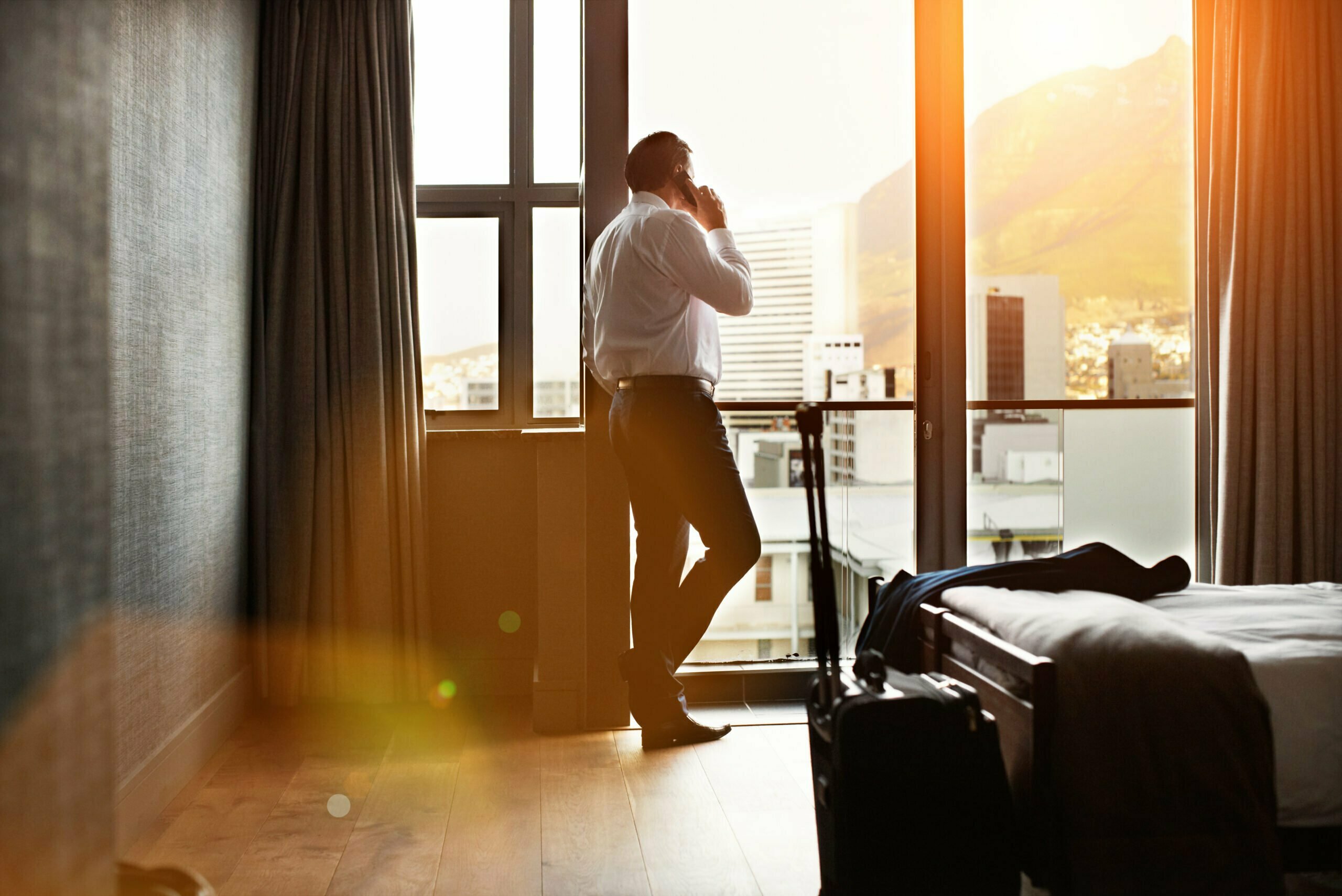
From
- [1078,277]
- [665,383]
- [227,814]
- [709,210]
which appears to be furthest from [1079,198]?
[227,814]

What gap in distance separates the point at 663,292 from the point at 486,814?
1.36 m

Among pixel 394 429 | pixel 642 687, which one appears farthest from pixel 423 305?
pixel 642 687

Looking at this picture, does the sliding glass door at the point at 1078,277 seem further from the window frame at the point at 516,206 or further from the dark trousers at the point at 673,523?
the window frame at the point at 516,206

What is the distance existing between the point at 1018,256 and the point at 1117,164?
48 centimetres

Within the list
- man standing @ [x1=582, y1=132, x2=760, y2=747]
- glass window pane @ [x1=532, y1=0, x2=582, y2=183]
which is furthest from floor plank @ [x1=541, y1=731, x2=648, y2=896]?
glass window pane @ [x1=532, y1=0, x2=582, y2=183]

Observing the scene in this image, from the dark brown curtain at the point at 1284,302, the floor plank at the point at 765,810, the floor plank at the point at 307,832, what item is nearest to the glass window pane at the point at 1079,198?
the dark brown curtain at the point at 1284,302

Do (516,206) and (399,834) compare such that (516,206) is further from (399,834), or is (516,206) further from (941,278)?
(399,834)

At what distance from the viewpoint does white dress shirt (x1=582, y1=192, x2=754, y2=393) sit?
8.10 ft

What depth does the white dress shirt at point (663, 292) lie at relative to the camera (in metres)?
2.47

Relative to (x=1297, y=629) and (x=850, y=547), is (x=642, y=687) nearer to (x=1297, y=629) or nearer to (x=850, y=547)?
(x=850, y=547)

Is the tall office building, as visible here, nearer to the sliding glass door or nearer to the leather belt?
the sliding glass door

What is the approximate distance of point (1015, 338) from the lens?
3.12m

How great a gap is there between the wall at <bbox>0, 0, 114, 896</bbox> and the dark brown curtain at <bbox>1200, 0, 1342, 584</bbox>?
3.22m

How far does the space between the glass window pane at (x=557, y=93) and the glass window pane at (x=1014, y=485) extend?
1.61 m
